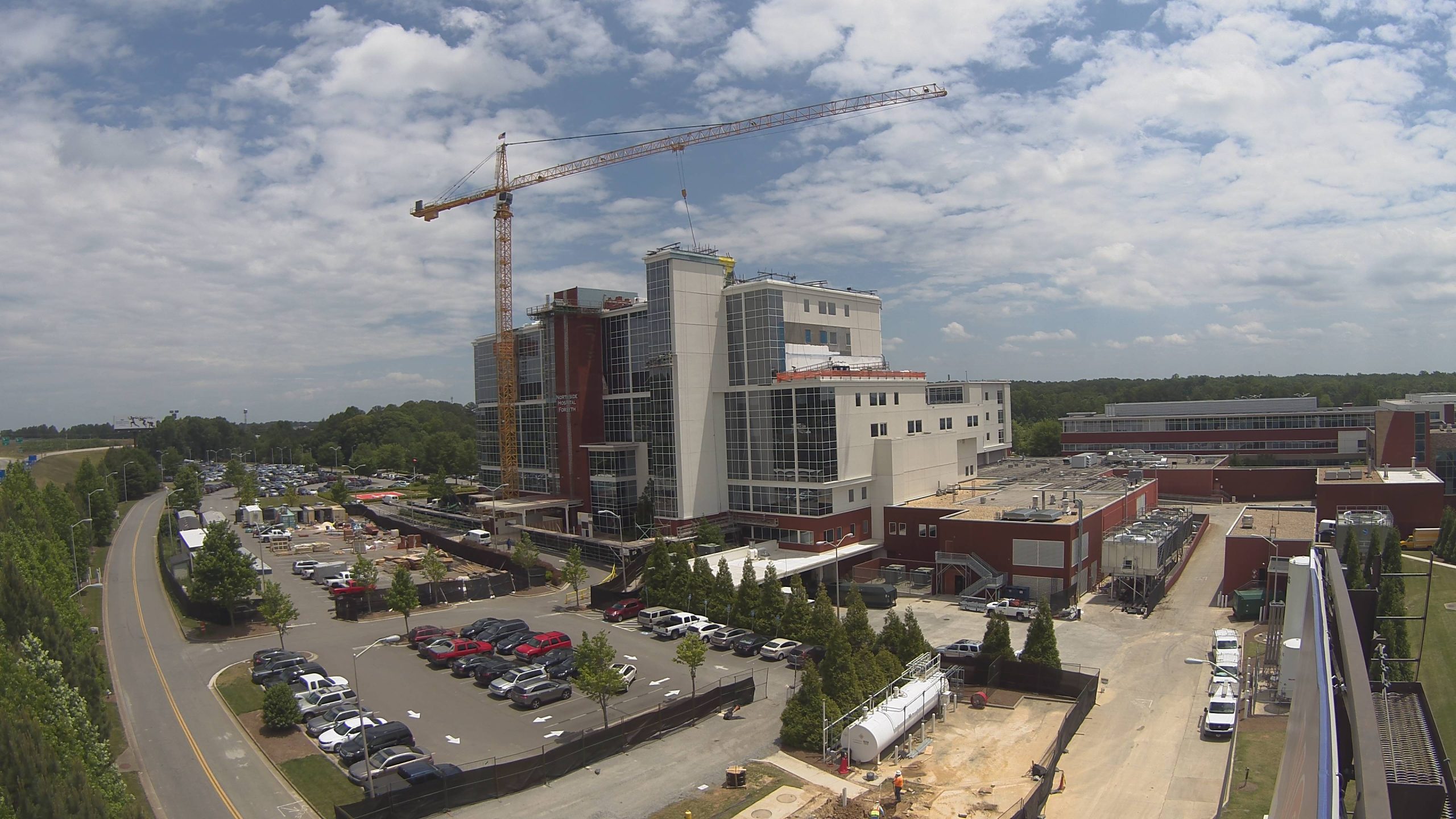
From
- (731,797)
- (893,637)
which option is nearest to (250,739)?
(731,797)

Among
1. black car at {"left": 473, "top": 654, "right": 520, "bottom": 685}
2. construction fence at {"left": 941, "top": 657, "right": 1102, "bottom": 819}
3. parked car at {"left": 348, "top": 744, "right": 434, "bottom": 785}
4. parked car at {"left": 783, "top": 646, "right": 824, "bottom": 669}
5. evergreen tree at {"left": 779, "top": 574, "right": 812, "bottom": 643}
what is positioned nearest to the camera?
parked car at {"left": 348, "top": 744, "right": 434, "bottom": 785}

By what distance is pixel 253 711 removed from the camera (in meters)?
33.1

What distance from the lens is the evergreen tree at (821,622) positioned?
36938mm

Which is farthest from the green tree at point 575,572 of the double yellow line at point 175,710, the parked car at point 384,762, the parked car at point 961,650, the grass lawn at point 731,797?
the grass lawn at point 731,797

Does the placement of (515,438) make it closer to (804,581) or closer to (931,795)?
(804,581)

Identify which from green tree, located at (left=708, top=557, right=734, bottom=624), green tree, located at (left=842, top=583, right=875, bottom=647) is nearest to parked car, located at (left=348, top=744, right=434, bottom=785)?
green tree, located at (left=842, top=583, right=875, bottom=647)

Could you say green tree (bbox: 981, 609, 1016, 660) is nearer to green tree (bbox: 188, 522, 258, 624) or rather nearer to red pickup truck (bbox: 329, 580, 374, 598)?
red pickup truck (bbox: 329, 580, 374, 598)

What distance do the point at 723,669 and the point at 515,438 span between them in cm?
4862

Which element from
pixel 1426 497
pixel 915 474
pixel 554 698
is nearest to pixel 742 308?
pixel 915 474

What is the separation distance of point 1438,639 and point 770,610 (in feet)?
100

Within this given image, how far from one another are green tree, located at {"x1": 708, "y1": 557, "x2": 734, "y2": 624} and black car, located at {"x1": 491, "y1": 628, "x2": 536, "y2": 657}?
9.55 m

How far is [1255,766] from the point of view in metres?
26.3

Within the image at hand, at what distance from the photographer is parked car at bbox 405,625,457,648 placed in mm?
42156

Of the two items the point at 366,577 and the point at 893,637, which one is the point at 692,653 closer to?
the point at 893,637
